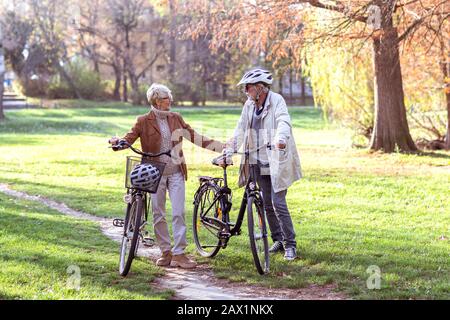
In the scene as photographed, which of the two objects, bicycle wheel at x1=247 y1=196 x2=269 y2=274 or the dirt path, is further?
bicycle wheel at x1=247 y1=196 x2=269 y2=274

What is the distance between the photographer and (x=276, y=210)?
7.62m

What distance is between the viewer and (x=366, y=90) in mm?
21656

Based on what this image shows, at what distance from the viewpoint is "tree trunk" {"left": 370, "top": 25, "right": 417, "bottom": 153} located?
18828 millimetres

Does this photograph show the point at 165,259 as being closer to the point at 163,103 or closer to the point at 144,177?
the point at 144,177

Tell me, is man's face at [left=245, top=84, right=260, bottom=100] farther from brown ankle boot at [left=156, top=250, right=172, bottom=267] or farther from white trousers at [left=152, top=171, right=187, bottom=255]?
brown ankle boot at [left=156, top=250, right=172, bottom=267]

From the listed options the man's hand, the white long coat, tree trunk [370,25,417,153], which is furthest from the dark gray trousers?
tree trunk [370,25,417,153]

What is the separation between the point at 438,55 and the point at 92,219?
38.2 feet

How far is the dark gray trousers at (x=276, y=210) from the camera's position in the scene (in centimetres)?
759

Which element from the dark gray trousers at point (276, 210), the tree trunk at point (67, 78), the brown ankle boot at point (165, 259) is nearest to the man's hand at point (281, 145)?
the dark gray trousers at point (276, 210)

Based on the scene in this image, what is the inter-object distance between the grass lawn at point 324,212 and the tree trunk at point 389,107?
0.68 metres

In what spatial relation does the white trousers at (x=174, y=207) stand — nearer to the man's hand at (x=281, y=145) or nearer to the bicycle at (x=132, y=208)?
the bicycle at (x=132, y=208)

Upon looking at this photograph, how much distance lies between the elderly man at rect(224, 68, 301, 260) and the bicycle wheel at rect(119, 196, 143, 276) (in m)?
1.05

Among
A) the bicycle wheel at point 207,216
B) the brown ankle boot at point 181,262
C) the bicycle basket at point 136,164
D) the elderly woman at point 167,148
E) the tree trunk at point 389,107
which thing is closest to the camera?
the bicycle basket at point 136,164
